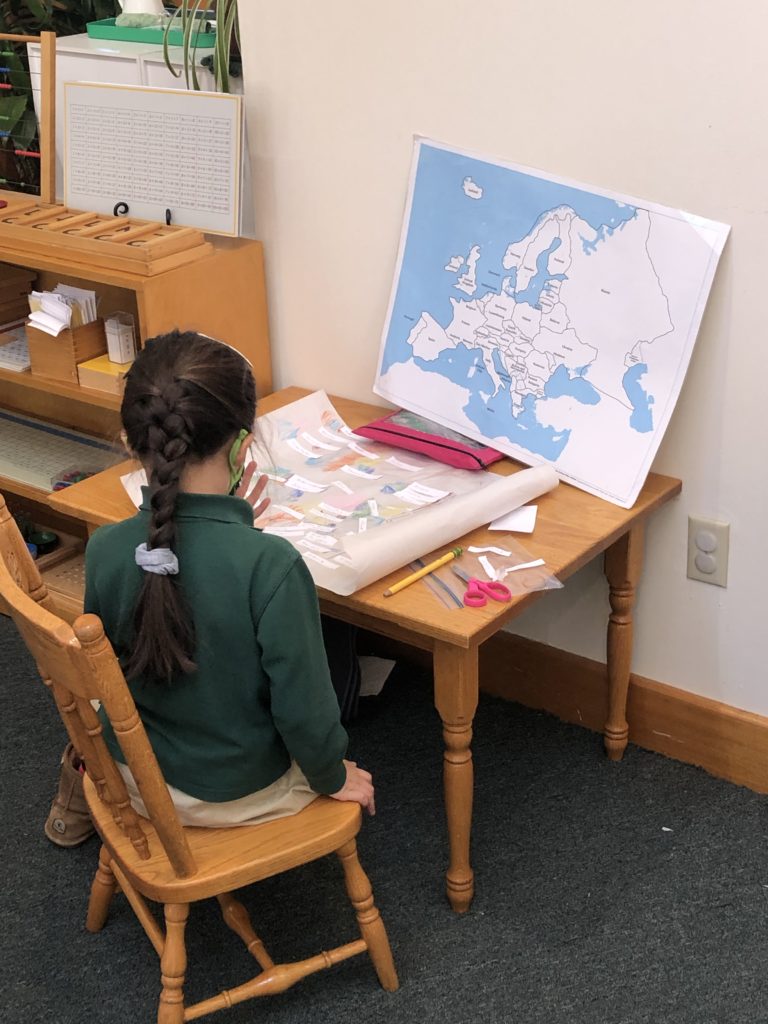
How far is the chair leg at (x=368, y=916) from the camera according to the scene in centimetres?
150

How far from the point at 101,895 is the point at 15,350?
1.21 m

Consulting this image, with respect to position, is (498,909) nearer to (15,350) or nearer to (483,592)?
(483,592)

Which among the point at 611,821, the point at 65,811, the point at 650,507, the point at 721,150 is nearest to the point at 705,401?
the point at 650,507

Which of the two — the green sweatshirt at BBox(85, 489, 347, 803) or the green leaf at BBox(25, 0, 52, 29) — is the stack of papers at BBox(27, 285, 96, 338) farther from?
the green sweatshirt at BBox(85, 489, 347, 803)

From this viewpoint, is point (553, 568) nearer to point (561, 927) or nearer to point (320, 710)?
point (320, 710)

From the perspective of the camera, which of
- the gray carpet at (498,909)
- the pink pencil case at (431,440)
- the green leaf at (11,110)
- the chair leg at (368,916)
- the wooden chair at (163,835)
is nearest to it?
the wooden chair at (163,835)

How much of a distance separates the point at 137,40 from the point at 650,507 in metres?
1.38

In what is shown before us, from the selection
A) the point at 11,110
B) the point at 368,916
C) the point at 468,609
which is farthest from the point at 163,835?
the point at 11,110

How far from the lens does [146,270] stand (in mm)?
1985

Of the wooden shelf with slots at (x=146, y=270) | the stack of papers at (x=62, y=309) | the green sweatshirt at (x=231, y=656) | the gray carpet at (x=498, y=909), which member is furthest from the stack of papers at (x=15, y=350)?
the green sweatshirt at (x=231, y=656)

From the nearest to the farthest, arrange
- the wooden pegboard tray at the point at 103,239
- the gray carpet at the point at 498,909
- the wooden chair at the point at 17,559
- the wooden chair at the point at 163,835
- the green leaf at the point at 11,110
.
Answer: the wooden chair at the point at 163,835 < the wooden chair at the point at 17,559 < the gray carpet at the point at 498,909 < the wooden pegboard tray at the point at 103,239 < the green leaf at the point at 11,110

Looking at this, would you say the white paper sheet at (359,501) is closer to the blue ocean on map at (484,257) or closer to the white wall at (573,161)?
the blue ocean on map at (484,257)

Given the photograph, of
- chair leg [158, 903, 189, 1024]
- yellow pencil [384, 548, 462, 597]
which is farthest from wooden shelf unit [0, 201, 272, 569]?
chair leg [158, 903, 189, 1024]

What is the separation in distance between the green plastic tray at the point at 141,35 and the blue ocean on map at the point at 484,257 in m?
0.56
